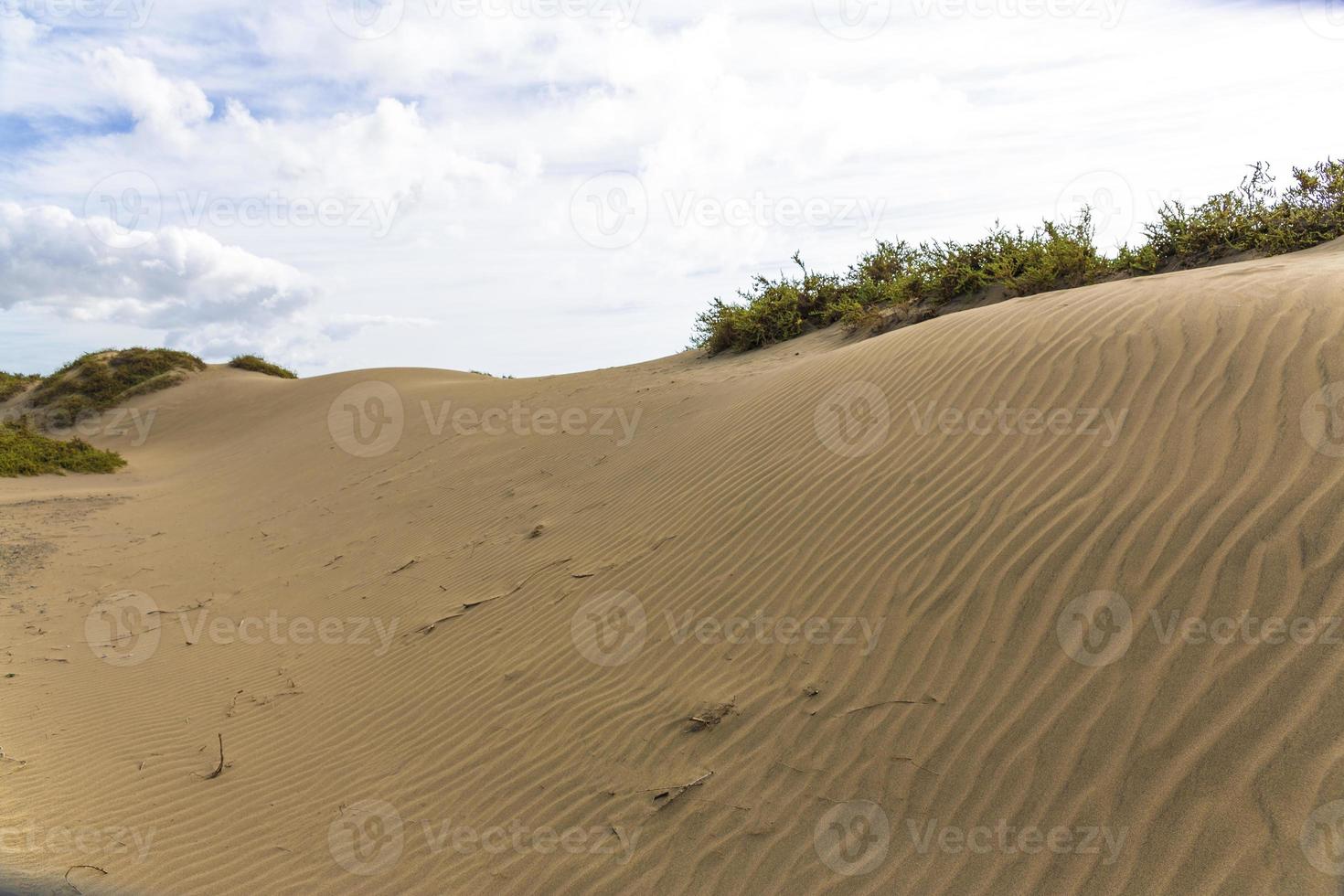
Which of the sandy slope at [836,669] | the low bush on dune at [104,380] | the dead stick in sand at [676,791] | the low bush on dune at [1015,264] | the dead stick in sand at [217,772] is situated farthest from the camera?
the low bush on dune at [104,380]

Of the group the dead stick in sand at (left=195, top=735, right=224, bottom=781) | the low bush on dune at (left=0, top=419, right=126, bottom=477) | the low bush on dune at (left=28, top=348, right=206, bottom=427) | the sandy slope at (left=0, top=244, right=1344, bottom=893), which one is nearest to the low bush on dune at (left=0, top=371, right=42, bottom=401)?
the low bush on dune at (left=28, top=348, right=206, bottom=427)

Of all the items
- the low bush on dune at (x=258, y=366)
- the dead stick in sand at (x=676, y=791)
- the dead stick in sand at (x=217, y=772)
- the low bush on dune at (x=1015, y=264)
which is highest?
the low bush on dune at (x=258, y=366)

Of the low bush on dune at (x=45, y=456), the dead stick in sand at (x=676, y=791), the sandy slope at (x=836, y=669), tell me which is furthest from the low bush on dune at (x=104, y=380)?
the dead stick in sand at (x=676, y=791)

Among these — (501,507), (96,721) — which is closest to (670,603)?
(501,507)

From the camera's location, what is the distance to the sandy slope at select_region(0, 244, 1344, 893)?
3406 mm

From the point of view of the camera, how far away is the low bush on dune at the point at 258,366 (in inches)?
1089

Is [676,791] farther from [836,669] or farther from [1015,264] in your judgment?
[1015,264]

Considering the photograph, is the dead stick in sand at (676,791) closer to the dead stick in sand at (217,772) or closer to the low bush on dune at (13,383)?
the dead stick in sand at (217,772)

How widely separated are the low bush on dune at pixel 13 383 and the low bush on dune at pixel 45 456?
839 cm

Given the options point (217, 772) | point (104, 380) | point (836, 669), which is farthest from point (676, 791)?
point (104, 380)

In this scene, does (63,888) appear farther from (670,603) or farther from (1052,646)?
(1052,646)

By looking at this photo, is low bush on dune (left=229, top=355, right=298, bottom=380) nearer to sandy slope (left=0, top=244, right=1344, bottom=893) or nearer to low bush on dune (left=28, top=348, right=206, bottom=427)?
low bush on dune (left=28, top=348, right=206, bottom=427)

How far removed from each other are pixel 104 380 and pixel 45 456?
9659 mm

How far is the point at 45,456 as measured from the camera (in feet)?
54.0
